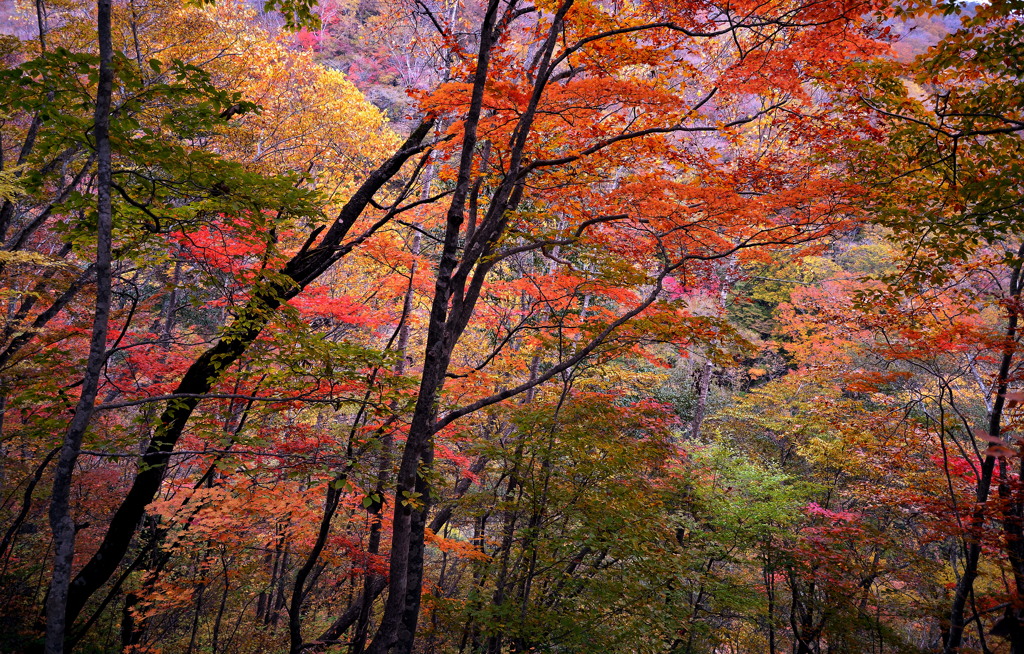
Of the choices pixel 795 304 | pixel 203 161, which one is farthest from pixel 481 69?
pixel 795 304

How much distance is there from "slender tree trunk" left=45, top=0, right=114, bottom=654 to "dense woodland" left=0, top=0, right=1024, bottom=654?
0.02 meters

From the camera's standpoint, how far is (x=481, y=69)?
395 cm

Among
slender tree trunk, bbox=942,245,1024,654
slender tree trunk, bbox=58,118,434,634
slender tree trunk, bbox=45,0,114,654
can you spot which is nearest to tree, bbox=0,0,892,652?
slender tree trunk, bbox=58,118,434,634

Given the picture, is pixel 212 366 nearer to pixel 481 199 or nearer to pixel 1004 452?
pixel 481 199

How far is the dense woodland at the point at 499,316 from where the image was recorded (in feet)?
13.3

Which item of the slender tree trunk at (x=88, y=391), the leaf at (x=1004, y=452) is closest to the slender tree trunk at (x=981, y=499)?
the leaf at (x=1004, y=452)

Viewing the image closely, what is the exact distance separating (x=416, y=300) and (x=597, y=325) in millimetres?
7463

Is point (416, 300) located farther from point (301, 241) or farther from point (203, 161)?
point (203, 161)

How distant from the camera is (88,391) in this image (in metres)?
2.88

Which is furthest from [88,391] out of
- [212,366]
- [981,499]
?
[981,499]

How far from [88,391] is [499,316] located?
8.42 metres

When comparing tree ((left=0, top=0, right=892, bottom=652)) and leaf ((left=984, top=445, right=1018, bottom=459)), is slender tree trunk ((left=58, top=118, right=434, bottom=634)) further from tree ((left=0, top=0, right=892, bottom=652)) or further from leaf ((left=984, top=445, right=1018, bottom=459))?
leaf ((left=984, top=445, right=1018, bottom=459))

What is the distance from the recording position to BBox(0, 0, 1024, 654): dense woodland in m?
4.06

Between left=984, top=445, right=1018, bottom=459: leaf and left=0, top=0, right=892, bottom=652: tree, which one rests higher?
left=0, top=0, right=892, bottom=652: tree
